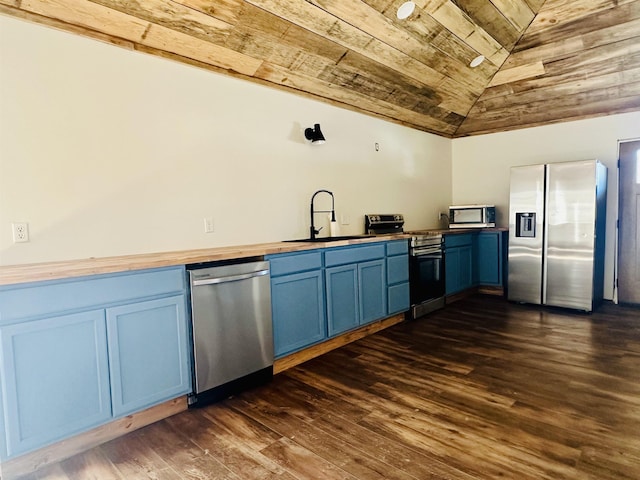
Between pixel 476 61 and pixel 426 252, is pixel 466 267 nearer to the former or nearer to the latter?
pixel 426 252

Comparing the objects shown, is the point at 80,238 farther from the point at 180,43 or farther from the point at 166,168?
the point at 180,43

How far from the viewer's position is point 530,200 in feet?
15.1

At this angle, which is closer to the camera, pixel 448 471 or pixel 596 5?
pixel 448 471

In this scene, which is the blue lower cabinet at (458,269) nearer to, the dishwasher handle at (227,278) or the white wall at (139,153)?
the white wall at (139,153)

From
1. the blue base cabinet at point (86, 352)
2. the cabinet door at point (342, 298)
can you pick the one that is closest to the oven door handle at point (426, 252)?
the cabinet door at point (342, 298)

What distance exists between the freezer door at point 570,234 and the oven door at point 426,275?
1.24 m

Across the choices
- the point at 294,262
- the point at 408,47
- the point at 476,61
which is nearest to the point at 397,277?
the point at 294,262

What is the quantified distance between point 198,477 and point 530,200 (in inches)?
175

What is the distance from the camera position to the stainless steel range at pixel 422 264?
424 cm

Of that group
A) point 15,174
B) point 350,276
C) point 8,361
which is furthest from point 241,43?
point 8,361

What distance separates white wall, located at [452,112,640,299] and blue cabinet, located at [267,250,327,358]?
363 centimetres

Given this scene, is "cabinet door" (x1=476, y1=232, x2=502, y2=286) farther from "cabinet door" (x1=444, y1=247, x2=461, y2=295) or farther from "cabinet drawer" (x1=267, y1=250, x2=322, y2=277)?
"cabinet drawer" (x1=267, y1=250, x2=322, y2=277)

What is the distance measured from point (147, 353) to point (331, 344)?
1.66 meters

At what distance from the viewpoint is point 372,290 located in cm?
373
